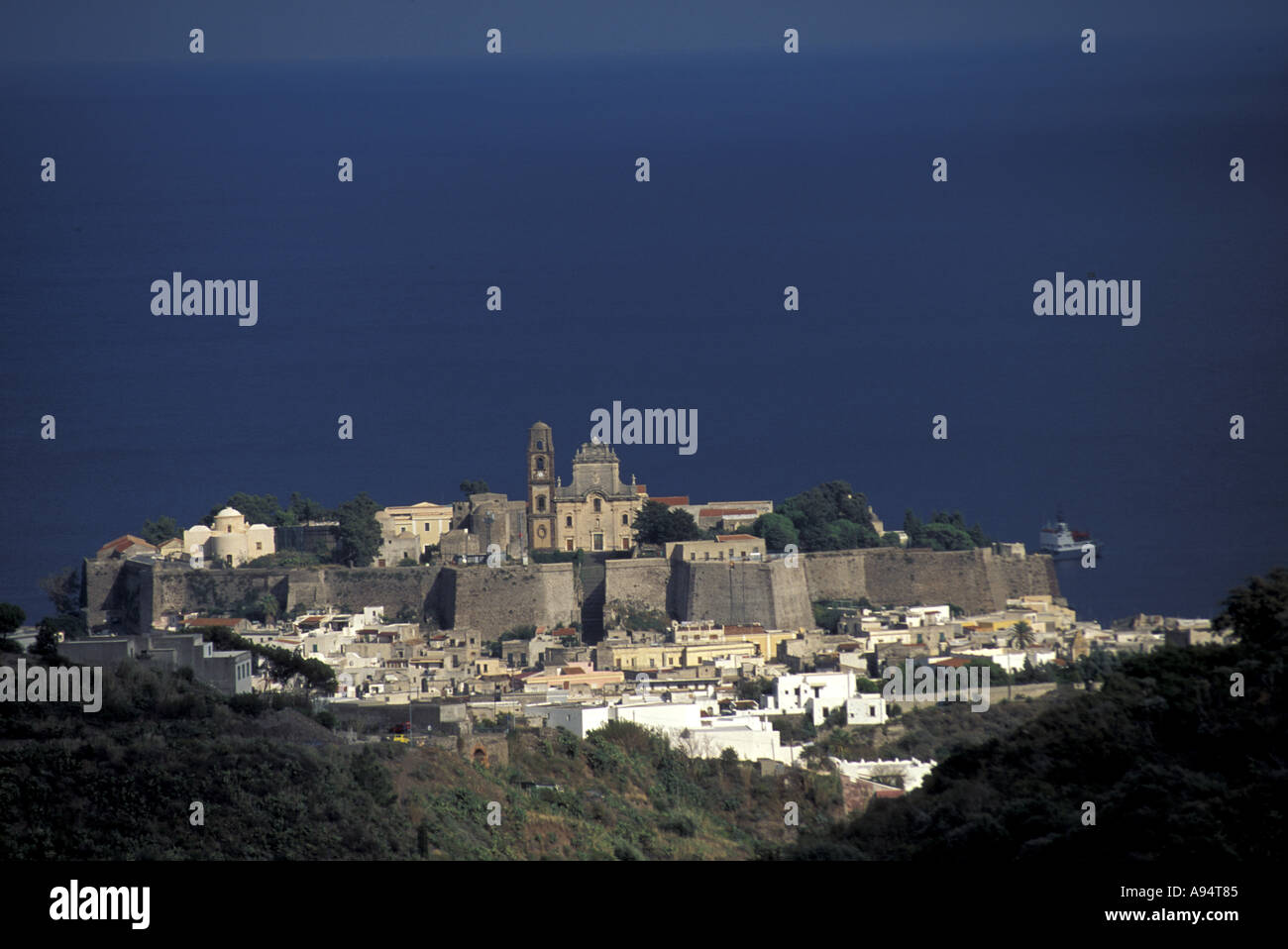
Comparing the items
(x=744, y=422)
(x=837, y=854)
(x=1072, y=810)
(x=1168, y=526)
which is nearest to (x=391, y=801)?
(x=837, y=854)

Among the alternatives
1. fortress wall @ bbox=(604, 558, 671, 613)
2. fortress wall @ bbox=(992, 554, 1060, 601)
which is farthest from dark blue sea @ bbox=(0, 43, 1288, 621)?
fortress wall @ bbox=(604, 558, 671, 613)

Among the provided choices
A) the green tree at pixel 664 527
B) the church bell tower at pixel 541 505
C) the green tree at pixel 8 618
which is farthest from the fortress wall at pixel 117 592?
the green tree at pixel 8 618

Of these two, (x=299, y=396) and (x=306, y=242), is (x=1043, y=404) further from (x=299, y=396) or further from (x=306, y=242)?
(x=306, y=242)

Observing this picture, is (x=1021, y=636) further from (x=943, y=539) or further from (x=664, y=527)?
(x=664, y=527)

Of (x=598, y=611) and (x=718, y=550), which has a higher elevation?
(x=718, y=550)

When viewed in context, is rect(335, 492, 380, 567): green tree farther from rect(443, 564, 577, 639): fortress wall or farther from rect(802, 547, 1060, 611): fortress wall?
rect(802, 547, 1060, 611): fortress wall

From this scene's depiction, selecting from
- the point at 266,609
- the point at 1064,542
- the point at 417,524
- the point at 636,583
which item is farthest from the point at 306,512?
the point at 1064,542
